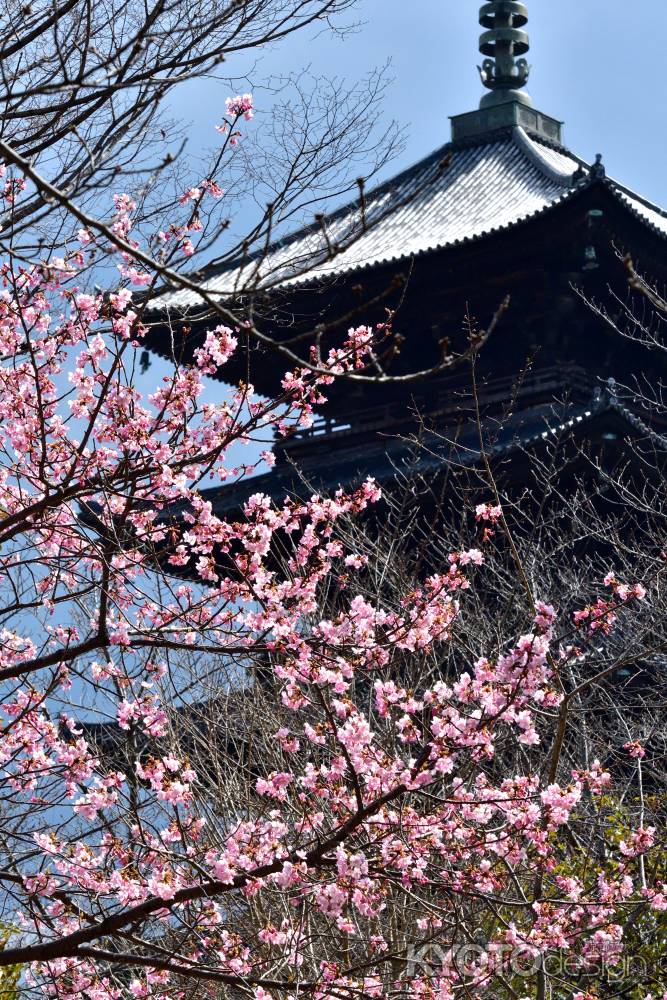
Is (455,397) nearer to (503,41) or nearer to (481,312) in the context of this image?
(481,312)

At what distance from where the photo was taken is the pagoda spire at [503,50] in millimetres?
23484

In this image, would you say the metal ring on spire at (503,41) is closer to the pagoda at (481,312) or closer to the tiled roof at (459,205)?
the tiled roof at (459,205)

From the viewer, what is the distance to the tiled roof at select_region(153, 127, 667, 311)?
17406mm

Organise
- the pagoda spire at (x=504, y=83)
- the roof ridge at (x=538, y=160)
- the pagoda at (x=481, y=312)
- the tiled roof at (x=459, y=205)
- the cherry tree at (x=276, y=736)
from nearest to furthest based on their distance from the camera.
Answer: the cherry tree at (x=276, y=736) < the pagoda at (x=481, y=312) < the tiled roof at (x=459, y=205) < the roof ridge at (x=538, y=160) < the pagoda spire at (x=504, y=83)

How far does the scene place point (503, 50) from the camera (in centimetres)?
2389

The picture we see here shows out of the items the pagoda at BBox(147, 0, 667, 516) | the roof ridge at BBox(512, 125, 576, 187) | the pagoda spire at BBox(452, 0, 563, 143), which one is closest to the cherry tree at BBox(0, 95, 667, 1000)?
the pagoda at BBox(147, 0, 667, 516)

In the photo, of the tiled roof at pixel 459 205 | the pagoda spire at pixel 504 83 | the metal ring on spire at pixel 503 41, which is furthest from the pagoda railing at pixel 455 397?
the metal ring on spire at pixel 503 41

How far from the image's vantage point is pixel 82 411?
23.7 ft

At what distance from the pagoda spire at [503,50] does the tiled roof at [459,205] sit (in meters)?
1.18

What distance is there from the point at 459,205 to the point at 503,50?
209 inches

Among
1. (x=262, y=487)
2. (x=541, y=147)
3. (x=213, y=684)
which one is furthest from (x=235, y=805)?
(x=541, y=147)

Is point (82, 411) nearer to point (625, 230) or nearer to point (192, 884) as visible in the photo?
point (192, 884)

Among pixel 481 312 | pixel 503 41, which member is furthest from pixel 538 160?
pixel 503 41

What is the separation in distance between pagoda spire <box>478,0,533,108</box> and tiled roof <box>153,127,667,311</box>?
3.87 ft
